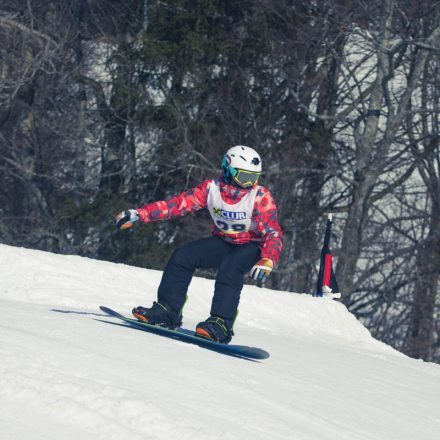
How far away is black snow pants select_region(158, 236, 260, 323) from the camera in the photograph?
7.21 metres

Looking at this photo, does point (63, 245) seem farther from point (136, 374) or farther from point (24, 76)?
point (136, 374)

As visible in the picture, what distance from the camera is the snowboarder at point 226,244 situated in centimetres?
721

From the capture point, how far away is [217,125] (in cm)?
2342

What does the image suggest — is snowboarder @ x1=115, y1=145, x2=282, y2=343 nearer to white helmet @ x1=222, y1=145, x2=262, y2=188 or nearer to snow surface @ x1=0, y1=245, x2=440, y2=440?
white helmet @ x1=222, y1=145, x2=262, y2=188

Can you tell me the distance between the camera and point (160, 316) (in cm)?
728

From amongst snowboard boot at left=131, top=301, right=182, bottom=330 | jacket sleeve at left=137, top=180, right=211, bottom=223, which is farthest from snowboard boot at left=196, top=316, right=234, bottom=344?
jacket sleeve at left=137, top=180, right=211, bottom=223

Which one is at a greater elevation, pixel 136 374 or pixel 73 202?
pixel 73 202

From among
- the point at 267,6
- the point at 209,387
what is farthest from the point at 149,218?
the point at 267,6

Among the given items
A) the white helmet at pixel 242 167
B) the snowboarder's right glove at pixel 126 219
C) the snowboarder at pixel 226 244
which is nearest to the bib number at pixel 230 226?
the snowboarder at pixel 226 244

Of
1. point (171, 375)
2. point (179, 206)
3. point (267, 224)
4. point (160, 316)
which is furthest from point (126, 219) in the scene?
point (171, 375)

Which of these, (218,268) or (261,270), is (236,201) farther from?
(261,270)

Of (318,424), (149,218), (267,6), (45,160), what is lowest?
(318,424)

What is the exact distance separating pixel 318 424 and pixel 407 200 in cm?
2292

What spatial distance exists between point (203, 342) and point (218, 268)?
0.54 meters
